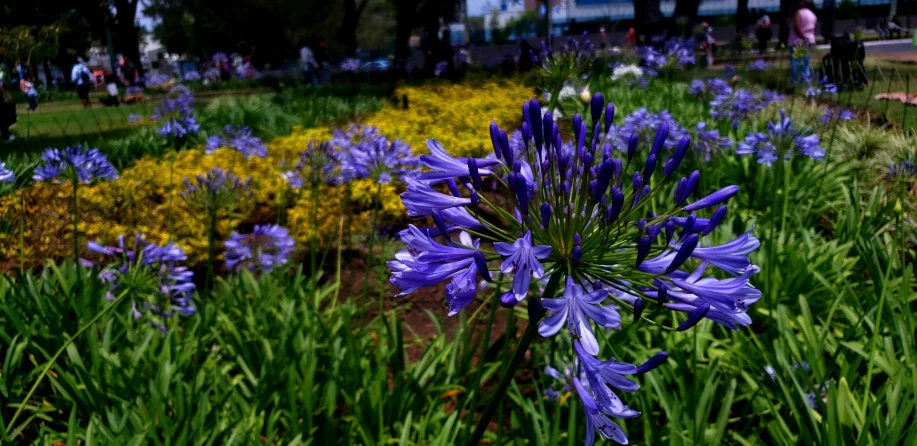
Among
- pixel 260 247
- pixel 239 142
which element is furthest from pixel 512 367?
pixel 239 142

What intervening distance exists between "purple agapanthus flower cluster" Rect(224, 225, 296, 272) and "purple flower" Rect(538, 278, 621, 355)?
2477 millimetres

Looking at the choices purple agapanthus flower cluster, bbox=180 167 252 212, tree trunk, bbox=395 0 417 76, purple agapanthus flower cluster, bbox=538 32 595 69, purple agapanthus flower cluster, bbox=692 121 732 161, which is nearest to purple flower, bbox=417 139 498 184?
purple agapanthus flower cluster, bbox=538 32 595 69

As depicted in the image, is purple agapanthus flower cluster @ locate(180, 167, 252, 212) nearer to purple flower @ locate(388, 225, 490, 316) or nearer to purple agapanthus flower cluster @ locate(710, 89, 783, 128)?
purple flower @ locate(388, 225, 490, 316)

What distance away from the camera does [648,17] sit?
775 inches

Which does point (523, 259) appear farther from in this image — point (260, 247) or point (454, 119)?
point (454, 119)

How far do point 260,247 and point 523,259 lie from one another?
2.68 m

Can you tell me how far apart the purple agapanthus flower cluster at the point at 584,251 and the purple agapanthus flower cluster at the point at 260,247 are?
2256mm

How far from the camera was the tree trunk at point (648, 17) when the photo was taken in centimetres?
1947

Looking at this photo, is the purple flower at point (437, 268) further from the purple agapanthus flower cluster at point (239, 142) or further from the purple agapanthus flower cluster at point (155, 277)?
the purple agapanthus flower cluster at point (239, 142)

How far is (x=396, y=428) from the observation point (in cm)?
233

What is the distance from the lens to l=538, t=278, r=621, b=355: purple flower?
894 millimetres

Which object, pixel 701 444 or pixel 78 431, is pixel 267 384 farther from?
pixel 701 444

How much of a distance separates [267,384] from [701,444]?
1.48m

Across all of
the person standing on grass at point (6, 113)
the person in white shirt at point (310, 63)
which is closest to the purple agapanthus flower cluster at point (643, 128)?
the person standing on grass at point (6, 113)
